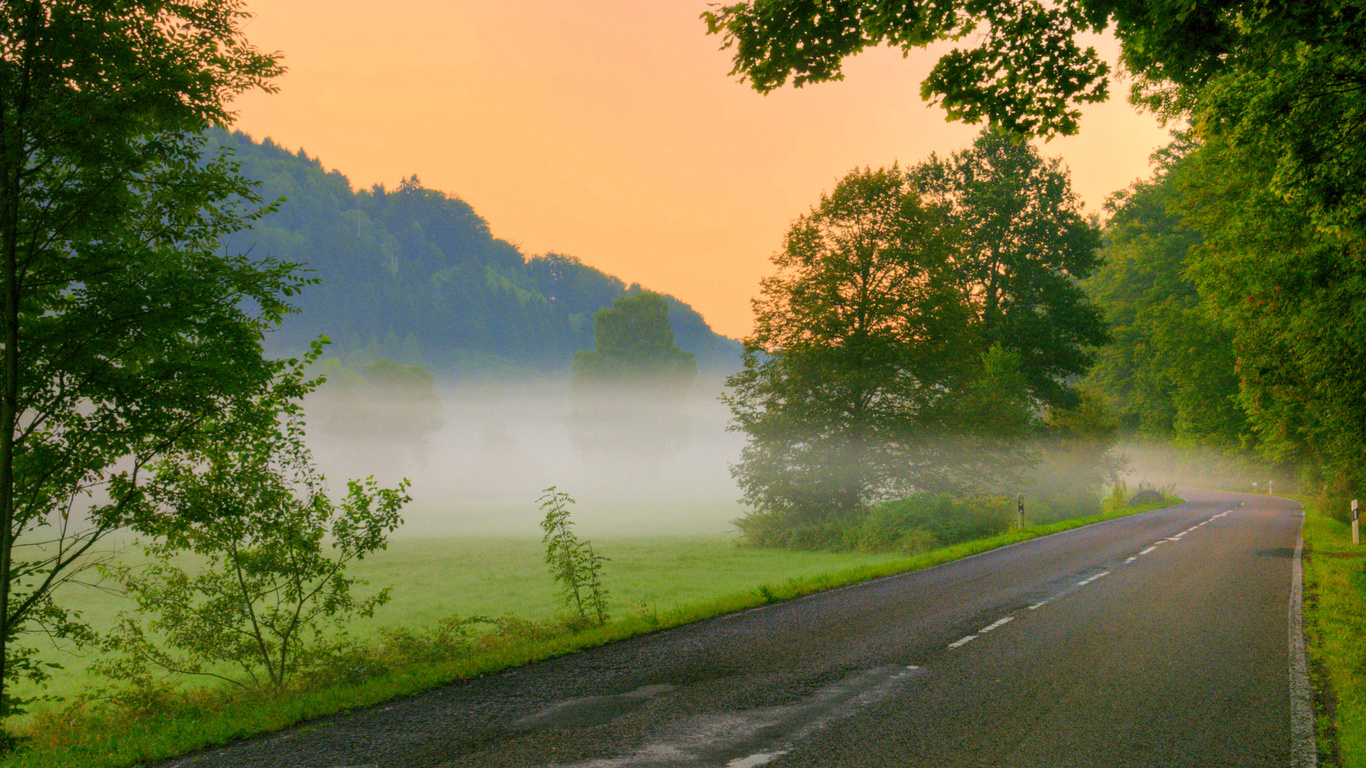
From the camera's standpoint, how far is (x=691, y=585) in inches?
764

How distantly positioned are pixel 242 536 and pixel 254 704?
2187mm

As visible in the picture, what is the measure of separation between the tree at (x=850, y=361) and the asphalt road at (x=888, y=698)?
15576 millimetres

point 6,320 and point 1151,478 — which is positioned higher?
point 6,320

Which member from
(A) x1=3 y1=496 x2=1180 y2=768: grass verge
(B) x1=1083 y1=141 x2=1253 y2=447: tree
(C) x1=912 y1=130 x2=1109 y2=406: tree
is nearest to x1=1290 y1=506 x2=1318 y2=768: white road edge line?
(A) x1=3 y1=496 x2=1180 y2=768: grass verge

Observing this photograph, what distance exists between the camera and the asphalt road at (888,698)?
5.14m

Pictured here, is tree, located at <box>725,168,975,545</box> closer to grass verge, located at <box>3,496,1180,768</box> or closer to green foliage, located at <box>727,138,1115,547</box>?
green foliage, located at <box>727,138,1115,547</box>

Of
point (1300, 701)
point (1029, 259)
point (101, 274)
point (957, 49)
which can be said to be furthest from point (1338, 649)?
point (1029, 259)

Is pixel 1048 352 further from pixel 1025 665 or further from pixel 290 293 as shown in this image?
pixel 290 293

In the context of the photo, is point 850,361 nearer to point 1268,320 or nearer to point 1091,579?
point 1268,320

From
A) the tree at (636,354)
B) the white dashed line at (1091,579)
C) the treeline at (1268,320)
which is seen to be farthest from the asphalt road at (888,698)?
the tree at (636,354)

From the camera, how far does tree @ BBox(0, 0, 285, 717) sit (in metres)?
7.66

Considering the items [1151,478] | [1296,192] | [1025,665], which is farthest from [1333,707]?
[1151,478]

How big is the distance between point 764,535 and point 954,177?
23943 millimetres

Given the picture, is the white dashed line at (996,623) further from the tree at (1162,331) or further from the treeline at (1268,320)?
the tree at (1162,331)
